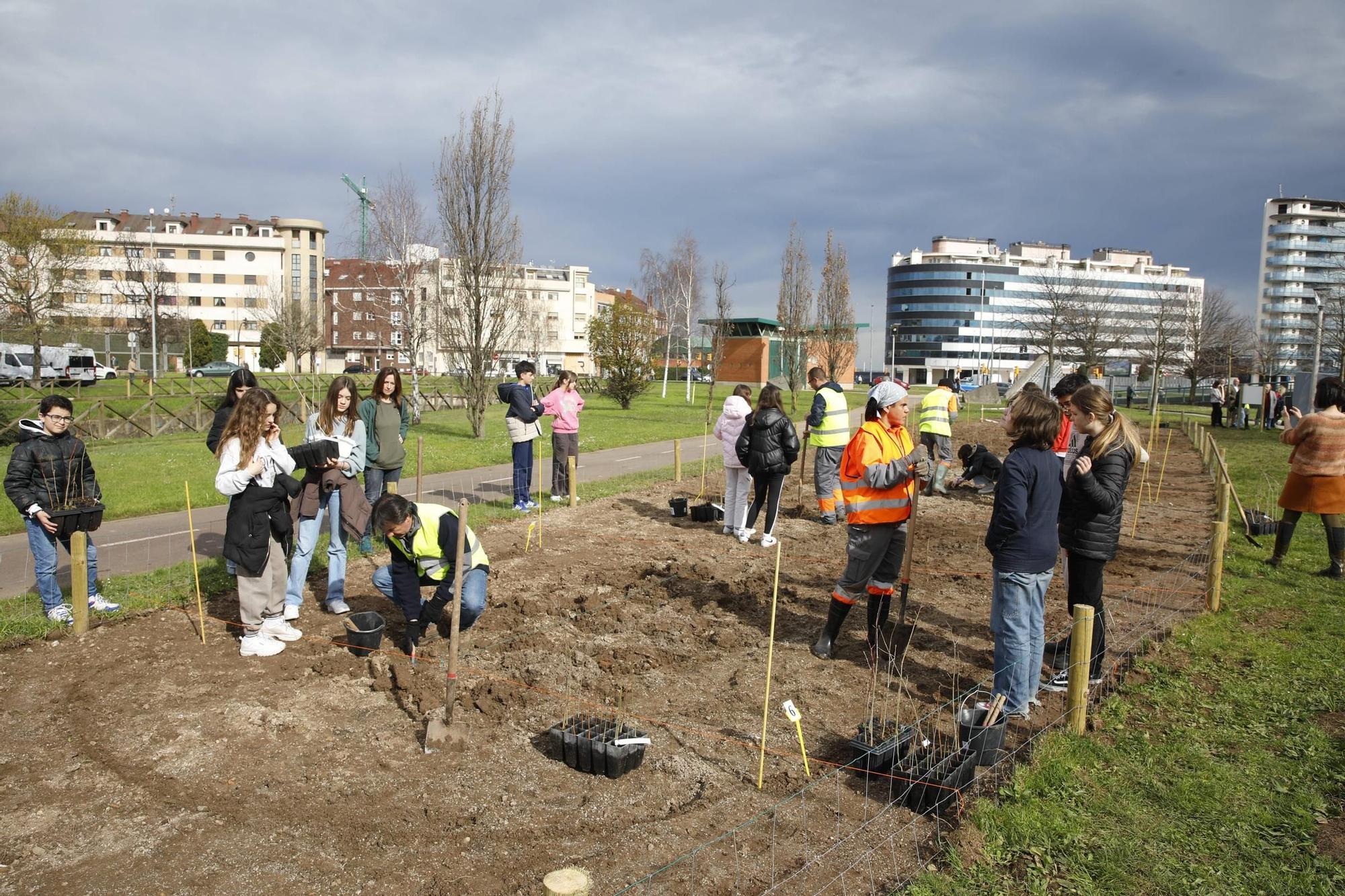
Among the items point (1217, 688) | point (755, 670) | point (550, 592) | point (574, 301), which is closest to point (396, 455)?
point (550, 592)

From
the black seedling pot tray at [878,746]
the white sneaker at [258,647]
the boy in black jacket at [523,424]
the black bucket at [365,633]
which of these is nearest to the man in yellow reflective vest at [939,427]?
the boy in black jacket at [523,424]

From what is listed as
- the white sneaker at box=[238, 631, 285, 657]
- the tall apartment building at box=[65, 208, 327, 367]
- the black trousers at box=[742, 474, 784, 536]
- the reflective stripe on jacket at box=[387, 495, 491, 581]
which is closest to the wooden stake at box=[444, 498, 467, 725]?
the reflective stripe on jacket at box=[387, 495, 491, 581]

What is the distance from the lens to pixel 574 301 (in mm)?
92688

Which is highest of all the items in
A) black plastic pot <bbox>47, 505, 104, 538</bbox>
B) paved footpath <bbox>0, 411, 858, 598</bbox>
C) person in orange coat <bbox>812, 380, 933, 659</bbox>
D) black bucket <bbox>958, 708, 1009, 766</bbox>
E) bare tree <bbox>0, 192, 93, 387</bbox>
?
bare tree <bbox>0, 192, 93, 387</bbox>

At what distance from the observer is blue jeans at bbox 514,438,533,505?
38.1 feet

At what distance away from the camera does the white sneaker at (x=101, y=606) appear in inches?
272

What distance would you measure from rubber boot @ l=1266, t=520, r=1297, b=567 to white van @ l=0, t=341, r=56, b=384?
40.4m

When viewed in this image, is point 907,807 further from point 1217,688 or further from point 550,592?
point 550,592

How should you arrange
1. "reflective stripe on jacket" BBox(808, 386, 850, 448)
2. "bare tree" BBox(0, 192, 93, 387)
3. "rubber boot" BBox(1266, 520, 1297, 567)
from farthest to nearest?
"bare tree" BBox(0, 192, 93, 387) < "reflective stripe on jacket" BBox(808, 386, 850, 448) < "rubber boot" BBox(1266, 520, 1297, 567)

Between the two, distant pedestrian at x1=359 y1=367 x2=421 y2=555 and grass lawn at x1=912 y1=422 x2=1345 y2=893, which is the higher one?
distant pedestrian at x1=359 y1=367 x2=421 y2=555

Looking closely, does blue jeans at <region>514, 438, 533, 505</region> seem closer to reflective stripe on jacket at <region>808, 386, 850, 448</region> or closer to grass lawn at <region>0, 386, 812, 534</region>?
reflective stripe on jacket at <region>808, 386, 850, 448</region>

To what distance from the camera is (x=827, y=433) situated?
10656 millimetres

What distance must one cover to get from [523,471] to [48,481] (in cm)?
592

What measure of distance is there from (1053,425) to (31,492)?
7.39 m
